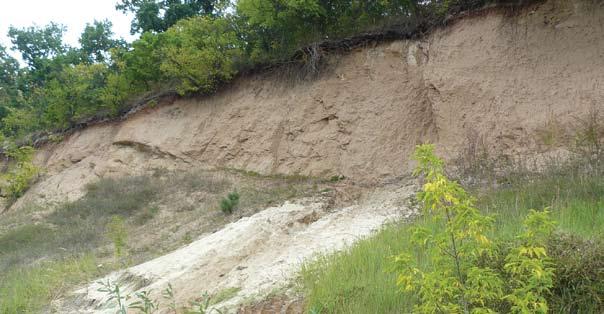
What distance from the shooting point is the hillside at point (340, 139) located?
7.99 m

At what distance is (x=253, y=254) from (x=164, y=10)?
21.2 m

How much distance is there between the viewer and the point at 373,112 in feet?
41.3

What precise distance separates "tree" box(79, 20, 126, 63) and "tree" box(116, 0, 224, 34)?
3687mm

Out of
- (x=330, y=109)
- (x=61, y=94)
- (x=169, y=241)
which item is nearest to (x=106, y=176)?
(x=61, y=94)

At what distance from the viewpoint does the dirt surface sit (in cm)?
655

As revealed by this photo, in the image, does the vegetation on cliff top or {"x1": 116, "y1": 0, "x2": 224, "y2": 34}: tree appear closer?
the vegetation on cliff top

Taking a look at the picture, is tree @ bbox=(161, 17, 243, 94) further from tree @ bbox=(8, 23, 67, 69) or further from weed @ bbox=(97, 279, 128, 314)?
tree @ bbox=(8, 23, 67, 69)

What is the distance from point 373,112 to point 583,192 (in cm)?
701

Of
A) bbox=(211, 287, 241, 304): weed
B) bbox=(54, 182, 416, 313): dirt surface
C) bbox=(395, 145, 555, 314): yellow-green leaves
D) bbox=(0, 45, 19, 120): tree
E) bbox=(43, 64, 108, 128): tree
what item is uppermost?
bbox=(0, 45, 19, 120): tree

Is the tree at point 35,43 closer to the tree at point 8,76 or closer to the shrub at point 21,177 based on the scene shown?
the tree at point 8,76

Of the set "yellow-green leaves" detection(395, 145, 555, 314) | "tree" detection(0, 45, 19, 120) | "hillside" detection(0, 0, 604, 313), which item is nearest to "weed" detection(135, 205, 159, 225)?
"hillside" detection(0, 0, 604, 313)

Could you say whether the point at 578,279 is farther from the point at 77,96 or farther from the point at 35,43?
the point at 35,43

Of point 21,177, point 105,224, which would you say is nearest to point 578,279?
point 105,224

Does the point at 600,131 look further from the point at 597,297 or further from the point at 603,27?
the point at 597,297
